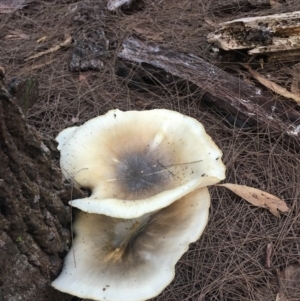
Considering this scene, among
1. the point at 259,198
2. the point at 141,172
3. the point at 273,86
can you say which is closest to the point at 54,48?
the point at 273,86

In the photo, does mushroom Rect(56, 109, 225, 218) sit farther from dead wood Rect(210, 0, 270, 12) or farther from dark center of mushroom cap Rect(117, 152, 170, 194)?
dead wood Rect(210, 0, 270, 12)

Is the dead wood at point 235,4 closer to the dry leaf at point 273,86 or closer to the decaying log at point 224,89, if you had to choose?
the dry leaf at point 273,86

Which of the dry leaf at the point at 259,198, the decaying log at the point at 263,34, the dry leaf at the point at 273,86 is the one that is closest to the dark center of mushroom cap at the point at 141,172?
the dry leaf at the point at 259,198

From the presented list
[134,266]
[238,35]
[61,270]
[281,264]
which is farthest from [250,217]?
[238,35]

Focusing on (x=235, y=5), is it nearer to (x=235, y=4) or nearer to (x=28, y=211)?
(x=235, y=4)

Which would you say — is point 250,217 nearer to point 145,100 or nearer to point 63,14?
point 145,100

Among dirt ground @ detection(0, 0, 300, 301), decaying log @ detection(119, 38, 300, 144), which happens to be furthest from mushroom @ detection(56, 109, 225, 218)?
decaying log @ detection(119, 38, 300, 144)
